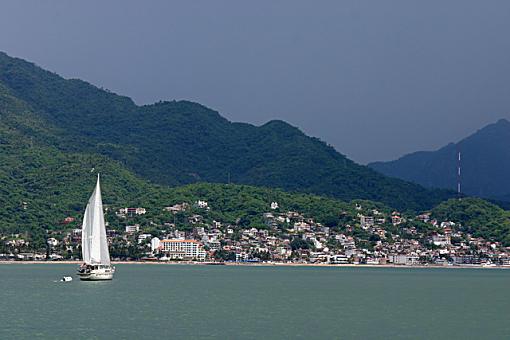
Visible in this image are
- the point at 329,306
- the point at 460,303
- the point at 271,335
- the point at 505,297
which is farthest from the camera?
the point at 505,297

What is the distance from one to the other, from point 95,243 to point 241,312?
33090 mm

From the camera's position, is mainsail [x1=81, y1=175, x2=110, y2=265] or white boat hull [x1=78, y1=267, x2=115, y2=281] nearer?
mainsail [x1=81, y1=175, x2=110, y2=265]

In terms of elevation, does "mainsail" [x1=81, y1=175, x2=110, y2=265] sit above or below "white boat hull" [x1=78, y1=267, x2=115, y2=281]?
above

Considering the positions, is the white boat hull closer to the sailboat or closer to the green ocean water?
the sailboat

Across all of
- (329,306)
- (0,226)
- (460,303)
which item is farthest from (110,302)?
(0,226)

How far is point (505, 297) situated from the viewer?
9506 cm

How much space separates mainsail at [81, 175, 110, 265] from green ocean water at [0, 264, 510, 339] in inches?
131

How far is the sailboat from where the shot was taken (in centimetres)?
9676

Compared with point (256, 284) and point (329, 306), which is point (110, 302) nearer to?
point (329, 306)

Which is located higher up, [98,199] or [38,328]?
[98,199]

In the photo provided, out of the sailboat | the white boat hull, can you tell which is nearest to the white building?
the sailboat

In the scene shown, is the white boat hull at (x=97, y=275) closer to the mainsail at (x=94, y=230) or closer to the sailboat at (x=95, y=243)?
the sailboat at (x=95, y=243)

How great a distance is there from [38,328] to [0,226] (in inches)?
5852

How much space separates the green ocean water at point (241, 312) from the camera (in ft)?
181
